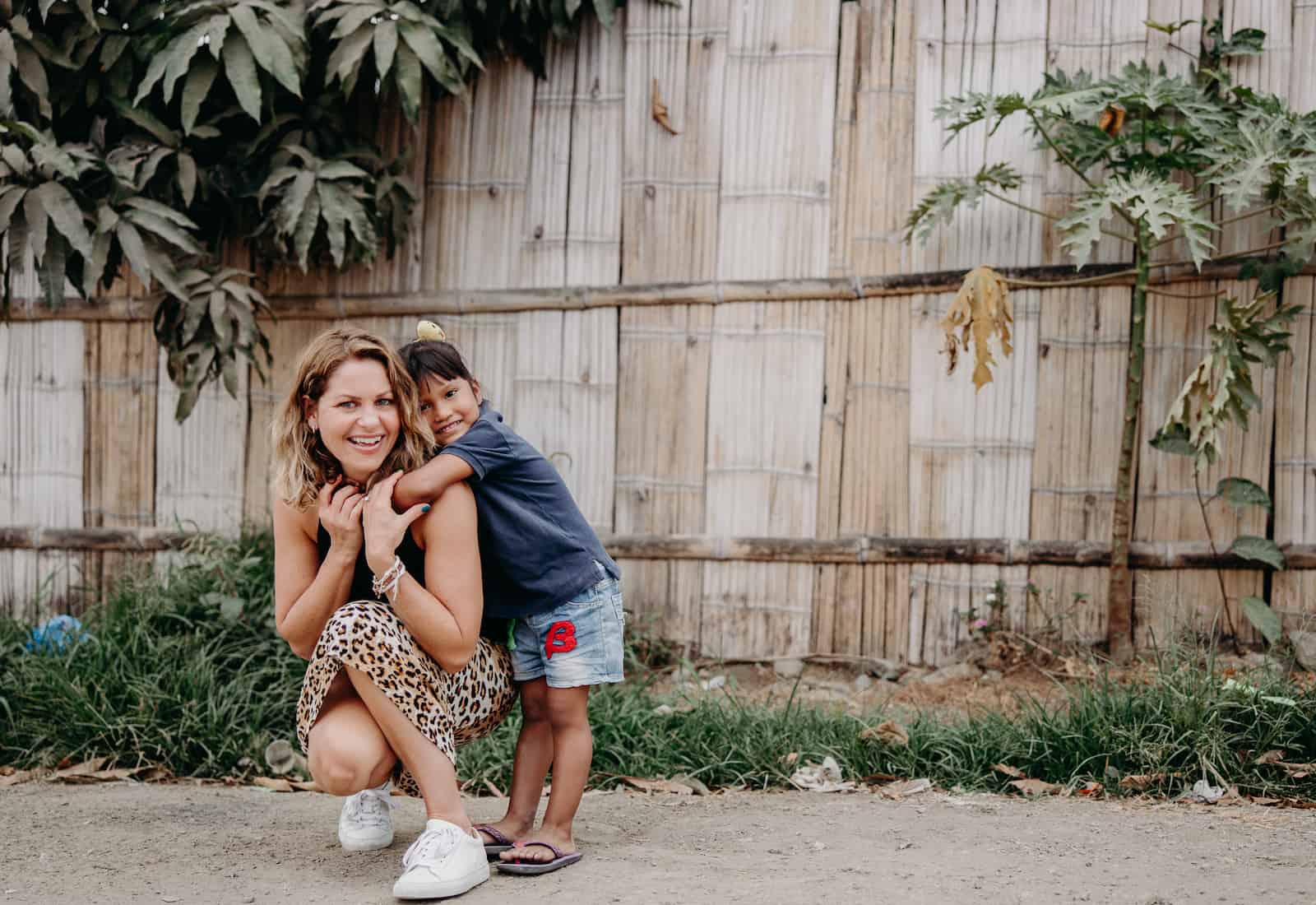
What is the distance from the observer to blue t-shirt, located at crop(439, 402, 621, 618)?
2.67m

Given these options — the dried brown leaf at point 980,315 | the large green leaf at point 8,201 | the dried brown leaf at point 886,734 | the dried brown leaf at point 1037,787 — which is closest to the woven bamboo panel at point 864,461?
the dried brown leaf at point 980,315

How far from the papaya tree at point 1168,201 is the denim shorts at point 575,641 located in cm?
167

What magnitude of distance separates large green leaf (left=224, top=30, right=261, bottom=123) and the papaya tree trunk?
115 inches

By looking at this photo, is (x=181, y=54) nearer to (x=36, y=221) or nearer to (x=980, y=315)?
(x=36, y=221)

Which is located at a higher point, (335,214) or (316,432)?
(335,214)

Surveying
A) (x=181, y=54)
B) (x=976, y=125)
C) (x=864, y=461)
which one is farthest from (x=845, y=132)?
(x=181, y=54)

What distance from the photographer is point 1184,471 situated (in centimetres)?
416

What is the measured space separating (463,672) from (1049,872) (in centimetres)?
130

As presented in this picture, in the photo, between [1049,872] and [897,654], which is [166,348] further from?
[1049,872]

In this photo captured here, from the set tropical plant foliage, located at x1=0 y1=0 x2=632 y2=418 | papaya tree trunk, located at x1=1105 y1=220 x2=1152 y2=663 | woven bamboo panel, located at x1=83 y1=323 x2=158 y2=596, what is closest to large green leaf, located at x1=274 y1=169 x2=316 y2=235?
tropical plant foliage, located at x1=0 y1=0 x2=632 y2=418

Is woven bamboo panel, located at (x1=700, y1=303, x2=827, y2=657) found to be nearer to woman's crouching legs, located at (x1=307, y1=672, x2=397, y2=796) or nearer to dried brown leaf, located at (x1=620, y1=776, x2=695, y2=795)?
dried brown leaf, located at (x1=620, y1=776, x2=695, y2=795)

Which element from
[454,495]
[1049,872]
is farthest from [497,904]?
[1049,872]

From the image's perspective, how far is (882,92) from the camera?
435 cm

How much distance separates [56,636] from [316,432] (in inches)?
85.6
